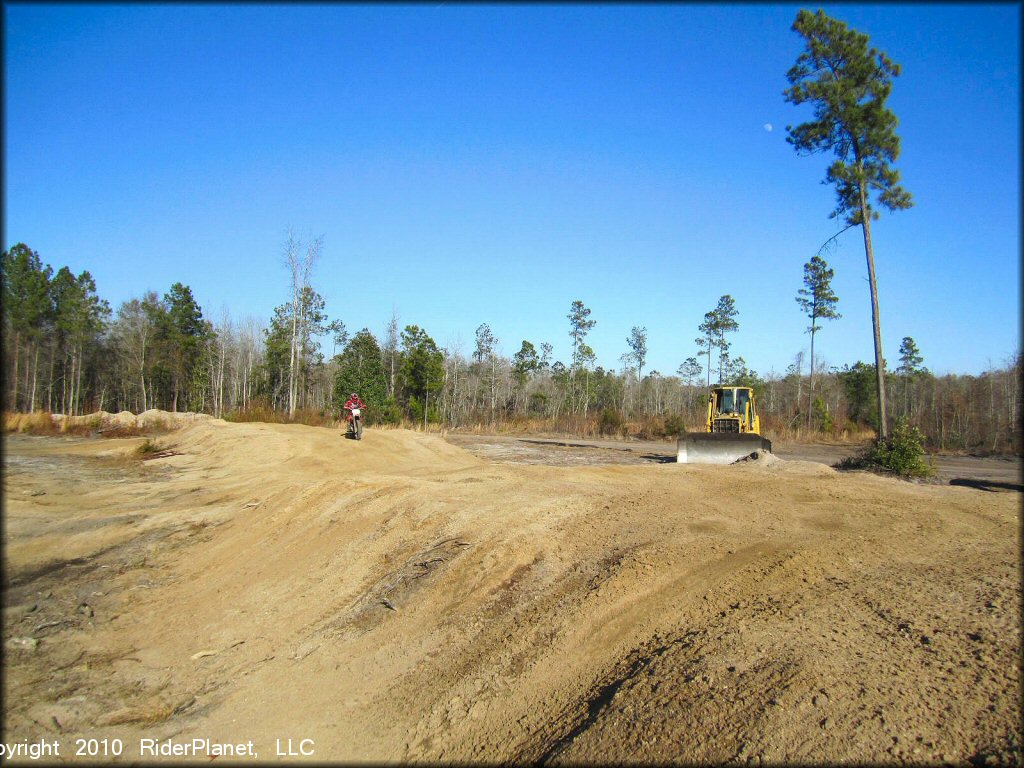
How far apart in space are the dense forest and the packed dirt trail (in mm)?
19380

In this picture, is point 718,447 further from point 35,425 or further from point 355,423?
point 35,425

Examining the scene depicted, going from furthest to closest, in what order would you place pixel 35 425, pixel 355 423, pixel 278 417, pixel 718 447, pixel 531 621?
pixel 278 417 < pixel 35 425 < pixel 355 423 < pixel 718 447 < pixel 531 621

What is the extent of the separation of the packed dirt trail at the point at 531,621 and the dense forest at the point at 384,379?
19.4m

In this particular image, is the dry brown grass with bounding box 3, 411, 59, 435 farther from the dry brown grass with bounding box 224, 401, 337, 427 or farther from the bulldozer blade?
the bulldozer blade

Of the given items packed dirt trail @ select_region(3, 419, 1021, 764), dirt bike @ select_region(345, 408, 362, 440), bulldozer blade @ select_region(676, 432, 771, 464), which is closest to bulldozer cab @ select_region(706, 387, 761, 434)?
bulldozer blade @ select_region(676, 432, 771, 464)

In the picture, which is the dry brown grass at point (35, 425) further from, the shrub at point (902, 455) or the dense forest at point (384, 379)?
the shrub at point (902, 455)

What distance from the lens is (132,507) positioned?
1060 centimetres

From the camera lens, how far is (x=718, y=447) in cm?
1683

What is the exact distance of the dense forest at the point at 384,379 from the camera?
33.4 metres

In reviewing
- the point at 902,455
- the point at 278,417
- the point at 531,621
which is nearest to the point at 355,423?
the point at 278,417

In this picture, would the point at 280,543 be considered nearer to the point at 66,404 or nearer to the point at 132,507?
the point at 132,507

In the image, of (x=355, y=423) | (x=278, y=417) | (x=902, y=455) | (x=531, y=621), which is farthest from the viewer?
(x=278, y=417)

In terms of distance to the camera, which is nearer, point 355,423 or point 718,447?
point 718,447

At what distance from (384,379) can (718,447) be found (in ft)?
68.8
